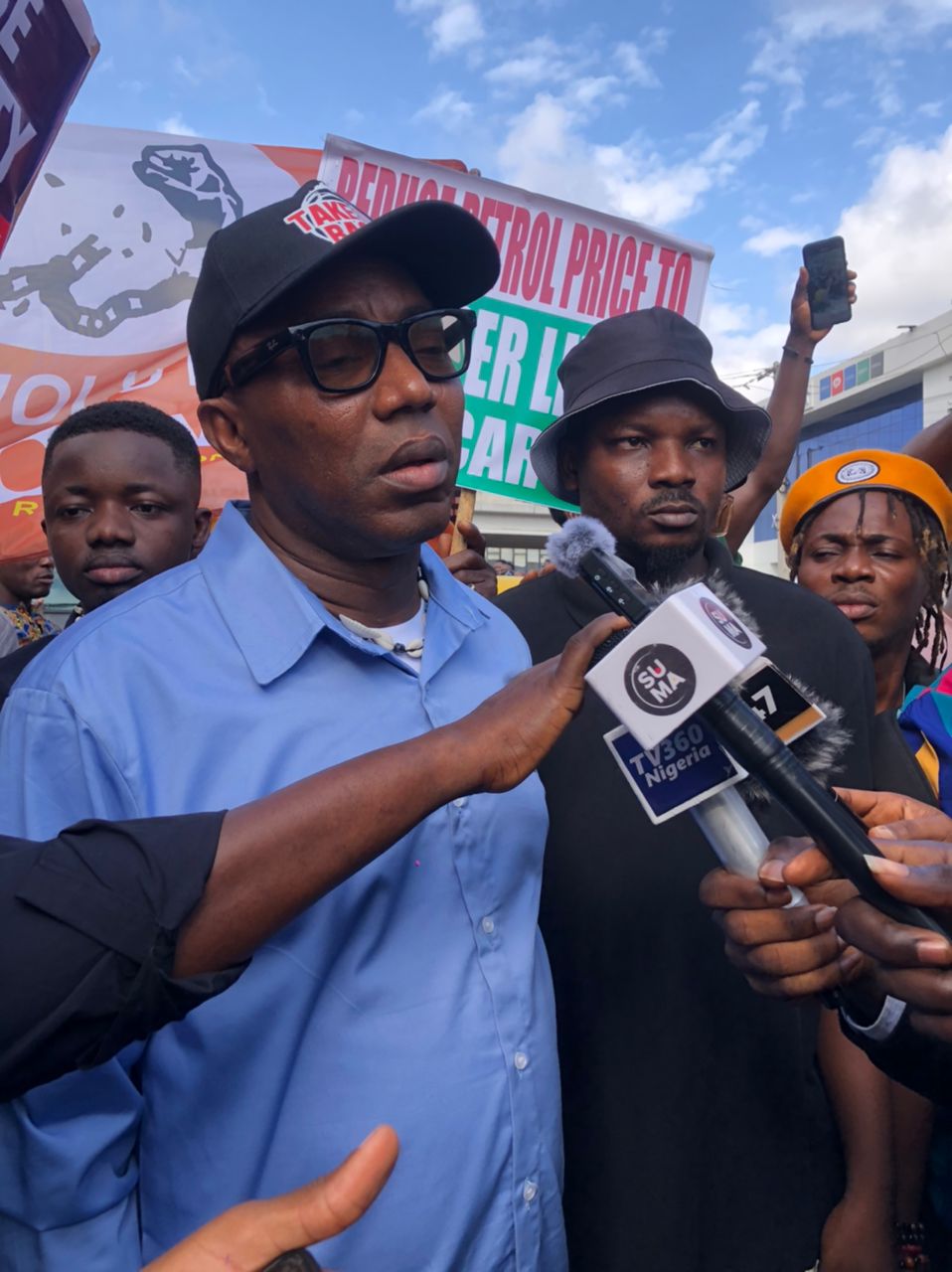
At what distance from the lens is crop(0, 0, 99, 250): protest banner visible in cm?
217

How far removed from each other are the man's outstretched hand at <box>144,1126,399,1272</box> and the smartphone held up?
3573 mm

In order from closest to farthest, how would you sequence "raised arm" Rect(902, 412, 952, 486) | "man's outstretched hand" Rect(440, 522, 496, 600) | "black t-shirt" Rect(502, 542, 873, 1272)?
"black t-shirt" Rect(502, 542, 873, 1272) < "man's outstretched hand" Rect(440, 522, 496, 600) < "raised arm" Rect(902, 412, 952, 486)

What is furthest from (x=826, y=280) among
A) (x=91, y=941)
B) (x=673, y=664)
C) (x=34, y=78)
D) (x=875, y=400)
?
(x=875, y=400)

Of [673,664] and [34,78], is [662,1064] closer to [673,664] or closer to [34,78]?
[673,664]

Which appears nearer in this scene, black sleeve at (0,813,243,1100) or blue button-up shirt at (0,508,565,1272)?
black sleeve at (0,813,243,1100)

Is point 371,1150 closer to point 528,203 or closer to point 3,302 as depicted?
point 3,302

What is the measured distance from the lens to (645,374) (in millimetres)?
2125

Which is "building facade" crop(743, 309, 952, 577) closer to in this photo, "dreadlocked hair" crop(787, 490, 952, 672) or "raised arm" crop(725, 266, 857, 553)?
"raised arm" crop(725, 266, 857, 553)

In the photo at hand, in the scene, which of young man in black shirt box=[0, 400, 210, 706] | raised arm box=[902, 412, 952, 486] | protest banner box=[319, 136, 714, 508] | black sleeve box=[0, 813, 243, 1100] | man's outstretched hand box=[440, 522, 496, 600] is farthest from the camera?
protest banner box=[319, 136, 714, 508]

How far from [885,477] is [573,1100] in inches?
77.3

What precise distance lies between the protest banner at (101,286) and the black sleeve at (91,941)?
2730 millimetres

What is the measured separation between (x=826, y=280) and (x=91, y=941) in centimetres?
367

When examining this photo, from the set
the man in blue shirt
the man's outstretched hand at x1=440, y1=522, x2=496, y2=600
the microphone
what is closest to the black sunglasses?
the man in blue shirt

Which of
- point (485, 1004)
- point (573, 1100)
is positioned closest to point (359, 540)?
point (485, 1004)
